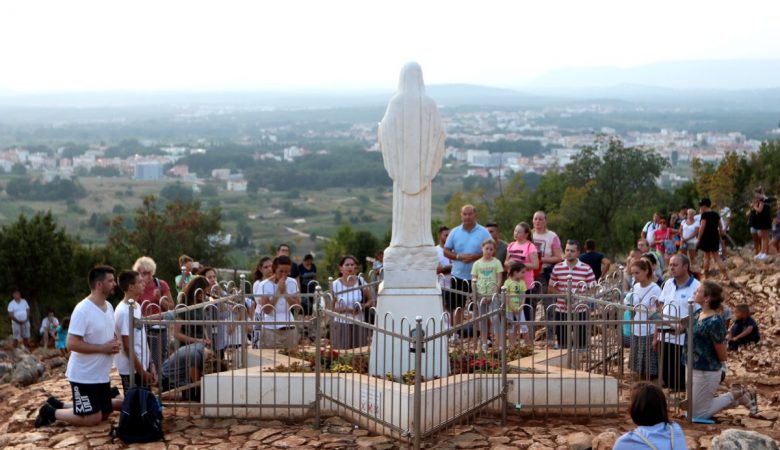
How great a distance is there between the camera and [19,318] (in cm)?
2130

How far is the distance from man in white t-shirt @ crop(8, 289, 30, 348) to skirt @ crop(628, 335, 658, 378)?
14604mm

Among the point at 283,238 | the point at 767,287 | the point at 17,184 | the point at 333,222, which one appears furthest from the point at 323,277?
the point at 17,184

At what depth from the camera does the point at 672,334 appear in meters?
9.62

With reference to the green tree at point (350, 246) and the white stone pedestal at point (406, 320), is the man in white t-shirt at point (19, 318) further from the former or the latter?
the green tree at point (350, 246)

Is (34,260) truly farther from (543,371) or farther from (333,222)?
(333,222)

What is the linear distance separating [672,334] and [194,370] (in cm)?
463

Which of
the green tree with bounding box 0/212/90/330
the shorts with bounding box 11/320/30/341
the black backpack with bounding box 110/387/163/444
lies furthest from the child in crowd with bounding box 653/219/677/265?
the green tree with bounding box 0/212/90/330

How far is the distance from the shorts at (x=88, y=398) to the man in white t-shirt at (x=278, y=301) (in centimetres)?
228

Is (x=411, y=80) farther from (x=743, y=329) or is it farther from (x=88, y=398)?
(x=743, y=329)

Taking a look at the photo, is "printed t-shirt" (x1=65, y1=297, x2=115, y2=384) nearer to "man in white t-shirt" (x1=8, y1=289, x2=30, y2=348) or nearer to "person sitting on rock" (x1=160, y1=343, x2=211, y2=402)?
"person sitting on rock" (x1=160, y1=343, x2=211, y2=402)

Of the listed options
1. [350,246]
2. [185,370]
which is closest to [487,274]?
[185,370]

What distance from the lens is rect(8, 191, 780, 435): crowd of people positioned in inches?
360

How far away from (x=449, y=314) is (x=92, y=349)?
3754 mm

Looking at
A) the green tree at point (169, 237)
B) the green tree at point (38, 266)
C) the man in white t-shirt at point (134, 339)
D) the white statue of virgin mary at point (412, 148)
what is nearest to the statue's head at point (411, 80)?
the white statue of virgin mary at point (412, 148)
